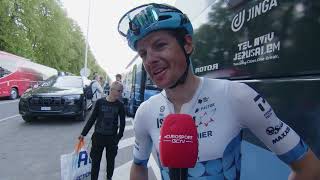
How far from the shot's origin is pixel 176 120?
63.2 inches

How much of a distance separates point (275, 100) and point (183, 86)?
108cm

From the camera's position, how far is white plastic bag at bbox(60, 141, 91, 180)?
5.02 metres

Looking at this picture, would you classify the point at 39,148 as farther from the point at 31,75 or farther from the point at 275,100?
the point at 31,75

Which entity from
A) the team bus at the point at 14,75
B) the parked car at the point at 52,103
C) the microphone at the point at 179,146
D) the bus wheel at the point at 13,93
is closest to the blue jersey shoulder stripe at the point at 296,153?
the microphone at the point at 179,146

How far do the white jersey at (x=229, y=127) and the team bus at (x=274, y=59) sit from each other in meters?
0.06

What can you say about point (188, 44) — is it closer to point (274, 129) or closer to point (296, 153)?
point (274, 129)

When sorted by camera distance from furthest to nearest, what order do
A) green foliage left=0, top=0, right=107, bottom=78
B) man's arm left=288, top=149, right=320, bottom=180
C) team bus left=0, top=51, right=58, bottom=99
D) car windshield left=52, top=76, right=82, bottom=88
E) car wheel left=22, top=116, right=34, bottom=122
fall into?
green foliage left=0, top=0, right=107, bottom=78 < team bus left=0, top=51, right=58, bottom=99 < car windshield left=52, top=76, right=82, bottom=88 < car wheel left=22, top=116, right=34, bottom=122 < man's arm left=288, top=149, right=320, bottom=180

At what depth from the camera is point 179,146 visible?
1566 mm

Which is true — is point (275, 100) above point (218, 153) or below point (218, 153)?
above

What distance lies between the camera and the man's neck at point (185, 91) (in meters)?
2.02

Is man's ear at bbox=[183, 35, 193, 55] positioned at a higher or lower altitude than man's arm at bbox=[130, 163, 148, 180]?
A: higher

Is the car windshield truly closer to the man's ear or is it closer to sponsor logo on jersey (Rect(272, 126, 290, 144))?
the man's ear

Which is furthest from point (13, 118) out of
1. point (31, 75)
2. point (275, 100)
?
point (31, 75)

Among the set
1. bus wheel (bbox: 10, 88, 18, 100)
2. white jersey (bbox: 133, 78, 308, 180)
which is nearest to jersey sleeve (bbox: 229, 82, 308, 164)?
white jersey (bbox: 133, 78, 308, 180)
